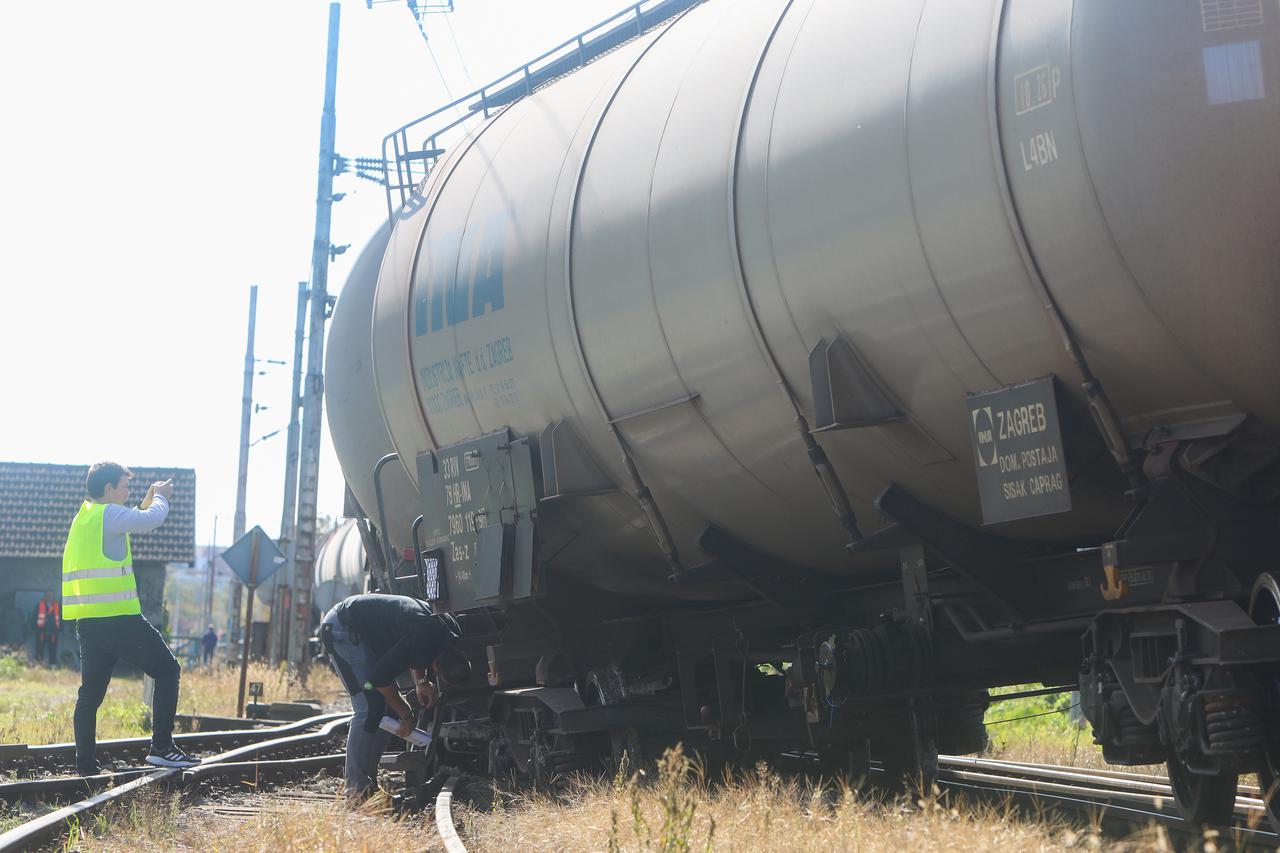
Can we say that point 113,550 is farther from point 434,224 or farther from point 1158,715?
point 1158,715

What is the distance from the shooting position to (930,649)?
6.63 metres

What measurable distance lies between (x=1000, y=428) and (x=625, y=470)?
2.85m

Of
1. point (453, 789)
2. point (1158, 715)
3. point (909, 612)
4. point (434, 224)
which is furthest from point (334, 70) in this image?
point (1158, 715)

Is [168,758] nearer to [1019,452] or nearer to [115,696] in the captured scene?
[1019,452]

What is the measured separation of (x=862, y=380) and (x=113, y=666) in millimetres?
5803

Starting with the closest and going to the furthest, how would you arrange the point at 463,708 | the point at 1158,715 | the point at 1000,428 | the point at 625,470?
the point at 1158,715, the point at 1000,428, the point at 625,470, the point at 463,708

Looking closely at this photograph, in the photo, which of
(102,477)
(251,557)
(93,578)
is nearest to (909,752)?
(93,578)

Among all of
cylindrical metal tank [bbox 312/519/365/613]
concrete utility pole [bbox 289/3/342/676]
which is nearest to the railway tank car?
concrete utility pole [bbox 289/3/342/676]

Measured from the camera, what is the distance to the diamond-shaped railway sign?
16.6 meters

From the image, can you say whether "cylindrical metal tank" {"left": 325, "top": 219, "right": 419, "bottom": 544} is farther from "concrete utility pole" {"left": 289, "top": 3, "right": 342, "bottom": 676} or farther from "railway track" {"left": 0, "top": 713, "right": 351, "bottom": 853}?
"concrete utility pole" {"left": 289, "top": 3, "right": 342, "bottom": 676}

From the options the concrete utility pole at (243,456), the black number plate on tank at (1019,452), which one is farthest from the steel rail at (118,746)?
the concrete utility pole at (243,456)

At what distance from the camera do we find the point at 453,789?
9.21 metres

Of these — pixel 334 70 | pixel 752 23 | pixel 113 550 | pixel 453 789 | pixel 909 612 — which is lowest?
pixel 453 789

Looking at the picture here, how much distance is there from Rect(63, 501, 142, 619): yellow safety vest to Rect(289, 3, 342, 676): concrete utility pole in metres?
12.5
